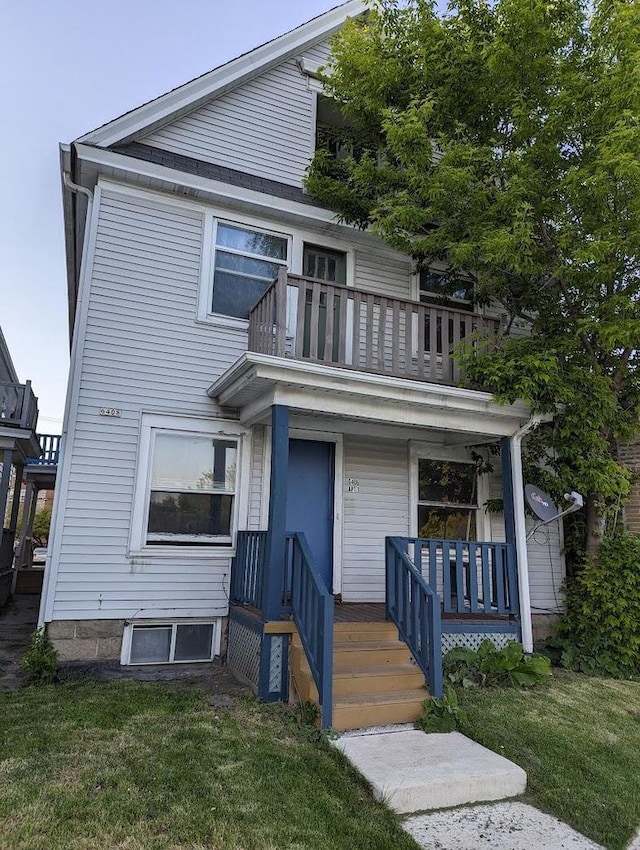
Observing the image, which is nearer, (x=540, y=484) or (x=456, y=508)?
(x=540, y=484)

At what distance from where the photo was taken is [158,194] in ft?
23.6

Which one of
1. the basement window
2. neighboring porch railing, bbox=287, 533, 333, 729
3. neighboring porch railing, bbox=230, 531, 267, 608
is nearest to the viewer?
neighboring porch railing, bbox=287, 533, 333, 729

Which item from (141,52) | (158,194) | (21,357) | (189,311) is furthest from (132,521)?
(21,357)

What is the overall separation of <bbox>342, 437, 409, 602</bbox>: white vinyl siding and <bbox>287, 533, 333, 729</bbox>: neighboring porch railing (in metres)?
1.95

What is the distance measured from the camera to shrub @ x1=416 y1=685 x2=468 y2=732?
4.58 metres

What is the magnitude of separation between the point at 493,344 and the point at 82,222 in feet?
20.2

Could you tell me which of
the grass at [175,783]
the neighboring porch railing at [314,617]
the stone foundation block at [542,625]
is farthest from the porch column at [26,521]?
the stone foundation block at [542,625]

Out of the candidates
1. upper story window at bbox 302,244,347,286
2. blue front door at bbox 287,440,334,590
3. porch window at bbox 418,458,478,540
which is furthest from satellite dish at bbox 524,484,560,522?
upper story window at bbox 302,244,347,286

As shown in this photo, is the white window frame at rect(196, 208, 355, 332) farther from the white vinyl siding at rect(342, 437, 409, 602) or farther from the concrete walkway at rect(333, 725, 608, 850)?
the concrete walkway at rect(333, 725, 608, 850)

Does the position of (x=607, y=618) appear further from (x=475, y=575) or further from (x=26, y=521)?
(x=26, y=521)

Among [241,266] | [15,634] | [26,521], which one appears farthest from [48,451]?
[241,266]

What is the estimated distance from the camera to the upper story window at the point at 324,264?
8.11 meters

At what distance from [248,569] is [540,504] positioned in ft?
12.5

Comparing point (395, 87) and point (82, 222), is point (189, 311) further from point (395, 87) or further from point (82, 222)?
point (395, 87)
